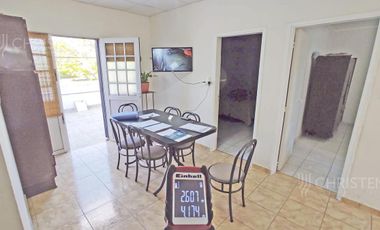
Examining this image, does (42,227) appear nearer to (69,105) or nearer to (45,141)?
(45,141)

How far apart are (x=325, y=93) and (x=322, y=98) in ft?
0.35

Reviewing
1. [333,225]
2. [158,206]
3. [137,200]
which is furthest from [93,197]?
[333,225]

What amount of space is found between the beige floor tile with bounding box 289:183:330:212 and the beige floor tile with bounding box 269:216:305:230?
1.33ft

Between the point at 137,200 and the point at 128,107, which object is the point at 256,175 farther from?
the point at 128,107

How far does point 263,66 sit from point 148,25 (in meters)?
2.83

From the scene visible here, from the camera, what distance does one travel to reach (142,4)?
11.0ft

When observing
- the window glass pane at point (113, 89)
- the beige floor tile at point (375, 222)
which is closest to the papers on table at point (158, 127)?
the window glass pane at point (113, 89)

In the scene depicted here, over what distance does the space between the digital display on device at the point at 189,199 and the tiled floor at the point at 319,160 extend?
200 cm

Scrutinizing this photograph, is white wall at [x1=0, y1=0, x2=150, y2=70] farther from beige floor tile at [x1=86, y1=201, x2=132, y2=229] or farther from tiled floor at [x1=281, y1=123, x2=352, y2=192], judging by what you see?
tiled floor at [x1=281, y1=123, x2=352, y2=192]

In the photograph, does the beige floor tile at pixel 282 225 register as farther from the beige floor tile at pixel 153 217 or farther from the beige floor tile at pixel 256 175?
the beige floor tile at pixel 153 217

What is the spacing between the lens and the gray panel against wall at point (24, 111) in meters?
0.90

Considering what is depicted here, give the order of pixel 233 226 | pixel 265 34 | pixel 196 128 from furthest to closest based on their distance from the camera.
A: pixel 265 34, pixel 196 128, pixel 233 226

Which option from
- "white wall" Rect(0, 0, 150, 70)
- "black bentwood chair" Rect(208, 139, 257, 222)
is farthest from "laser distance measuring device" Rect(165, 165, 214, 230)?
"white wall" Rect(0, 0, 150, 70)

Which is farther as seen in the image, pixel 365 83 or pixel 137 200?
pixel 137 200
